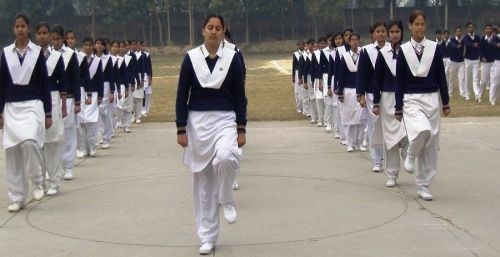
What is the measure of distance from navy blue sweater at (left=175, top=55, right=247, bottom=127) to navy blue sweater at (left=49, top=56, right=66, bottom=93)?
3734 millimetres

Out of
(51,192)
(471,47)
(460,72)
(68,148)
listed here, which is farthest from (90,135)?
(460,72)

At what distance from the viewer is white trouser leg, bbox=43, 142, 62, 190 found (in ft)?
33.5

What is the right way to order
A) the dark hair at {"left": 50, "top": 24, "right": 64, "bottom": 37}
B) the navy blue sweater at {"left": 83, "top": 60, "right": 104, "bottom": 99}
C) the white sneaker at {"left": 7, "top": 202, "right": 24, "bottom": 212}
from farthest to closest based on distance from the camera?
1. the navy blue sweater at {"left": 83, "top": 60, "right": 104, "bottom": 99}
2. the dark hair at {"left": 50, "top": 24, "right": 64, "bottom": 37}
3. the white sneaker at {"left": 7, "top": 202, "right": 24, "bottom": 212}

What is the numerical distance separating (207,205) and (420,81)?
345cm

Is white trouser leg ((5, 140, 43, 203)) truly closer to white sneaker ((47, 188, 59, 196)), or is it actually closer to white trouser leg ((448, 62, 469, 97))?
white sneaker ((47, 188, 59, 196))

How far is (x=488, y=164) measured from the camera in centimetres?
1189

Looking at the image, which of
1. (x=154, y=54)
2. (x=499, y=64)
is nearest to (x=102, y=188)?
(x=499, y=64)

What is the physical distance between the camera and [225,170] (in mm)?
6816

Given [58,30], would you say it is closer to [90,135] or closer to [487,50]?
[90,135]

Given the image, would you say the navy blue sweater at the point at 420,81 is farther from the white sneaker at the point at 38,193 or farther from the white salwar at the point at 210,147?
the white sneaker at the point at 38,193

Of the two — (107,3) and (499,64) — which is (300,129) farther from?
(107,3)

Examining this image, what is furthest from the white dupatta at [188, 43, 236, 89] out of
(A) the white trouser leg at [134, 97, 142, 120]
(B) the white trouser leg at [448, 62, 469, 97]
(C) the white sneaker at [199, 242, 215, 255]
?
(B) the white trouser leg at [448, 62, 469, 97]

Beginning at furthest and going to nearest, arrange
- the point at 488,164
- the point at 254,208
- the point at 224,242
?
the point at 488,164
the point at 254,208
the point at 224,242

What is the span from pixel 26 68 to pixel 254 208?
9.42 feet
